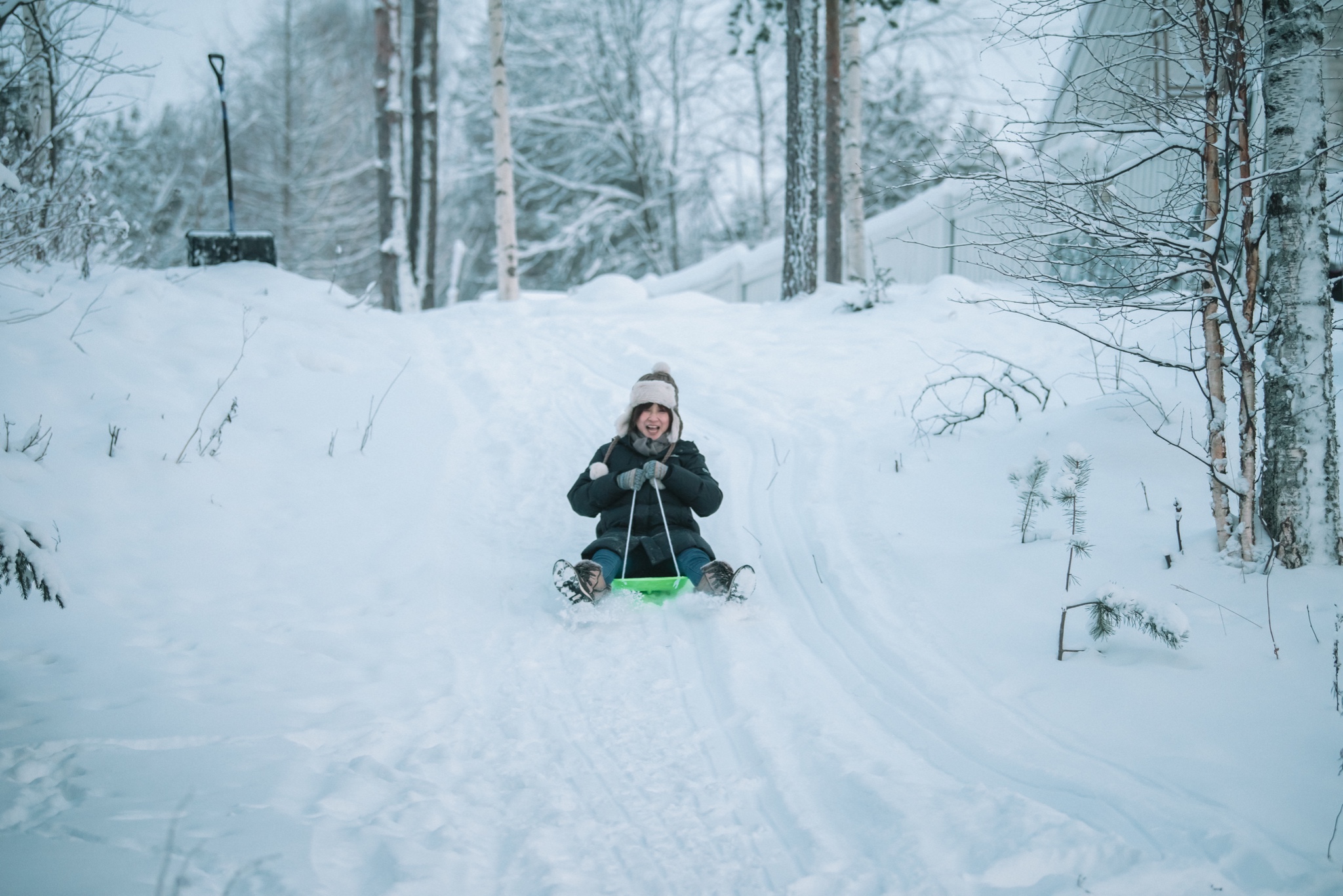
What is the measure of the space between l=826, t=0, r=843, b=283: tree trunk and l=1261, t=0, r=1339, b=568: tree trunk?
872cm

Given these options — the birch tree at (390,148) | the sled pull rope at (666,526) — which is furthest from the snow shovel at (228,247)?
the sled pull rope at (666,526)

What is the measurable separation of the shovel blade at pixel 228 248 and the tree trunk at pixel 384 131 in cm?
304

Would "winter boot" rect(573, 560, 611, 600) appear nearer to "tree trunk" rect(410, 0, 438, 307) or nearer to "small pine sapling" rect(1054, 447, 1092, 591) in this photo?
"small pine sapling" rect(1054, 447, 1092, 591)

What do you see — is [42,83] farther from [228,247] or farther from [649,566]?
[649,566]

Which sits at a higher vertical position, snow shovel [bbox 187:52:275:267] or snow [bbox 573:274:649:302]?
snow [bbox 573:274:649:302]

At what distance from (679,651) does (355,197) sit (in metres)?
24.1

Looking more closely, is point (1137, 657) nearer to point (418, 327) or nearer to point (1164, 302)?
point (1164, 302)

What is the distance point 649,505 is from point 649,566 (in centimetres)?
35

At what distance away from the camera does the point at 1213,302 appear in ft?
10.5

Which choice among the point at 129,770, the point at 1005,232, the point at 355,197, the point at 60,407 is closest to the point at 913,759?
the point at 1005,232

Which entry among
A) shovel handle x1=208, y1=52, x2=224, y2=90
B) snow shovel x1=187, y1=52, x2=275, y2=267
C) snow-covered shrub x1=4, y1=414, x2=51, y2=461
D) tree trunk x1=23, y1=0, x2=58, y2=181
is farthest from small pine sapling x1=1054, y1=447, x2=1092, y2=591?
snow shovel x1=187, y1=52, x2=275, y2=267

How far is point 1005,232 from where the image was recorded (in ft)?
10.4

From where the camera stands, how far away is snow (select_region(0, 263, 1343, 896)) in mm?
1997

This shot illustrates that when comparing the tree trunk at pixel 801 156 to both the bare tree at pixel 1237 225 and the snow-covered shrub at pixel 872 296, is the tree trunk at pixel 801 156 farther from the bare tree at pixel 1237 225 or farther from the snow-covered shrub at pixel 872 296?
the bare tree at pixel 1237 225
